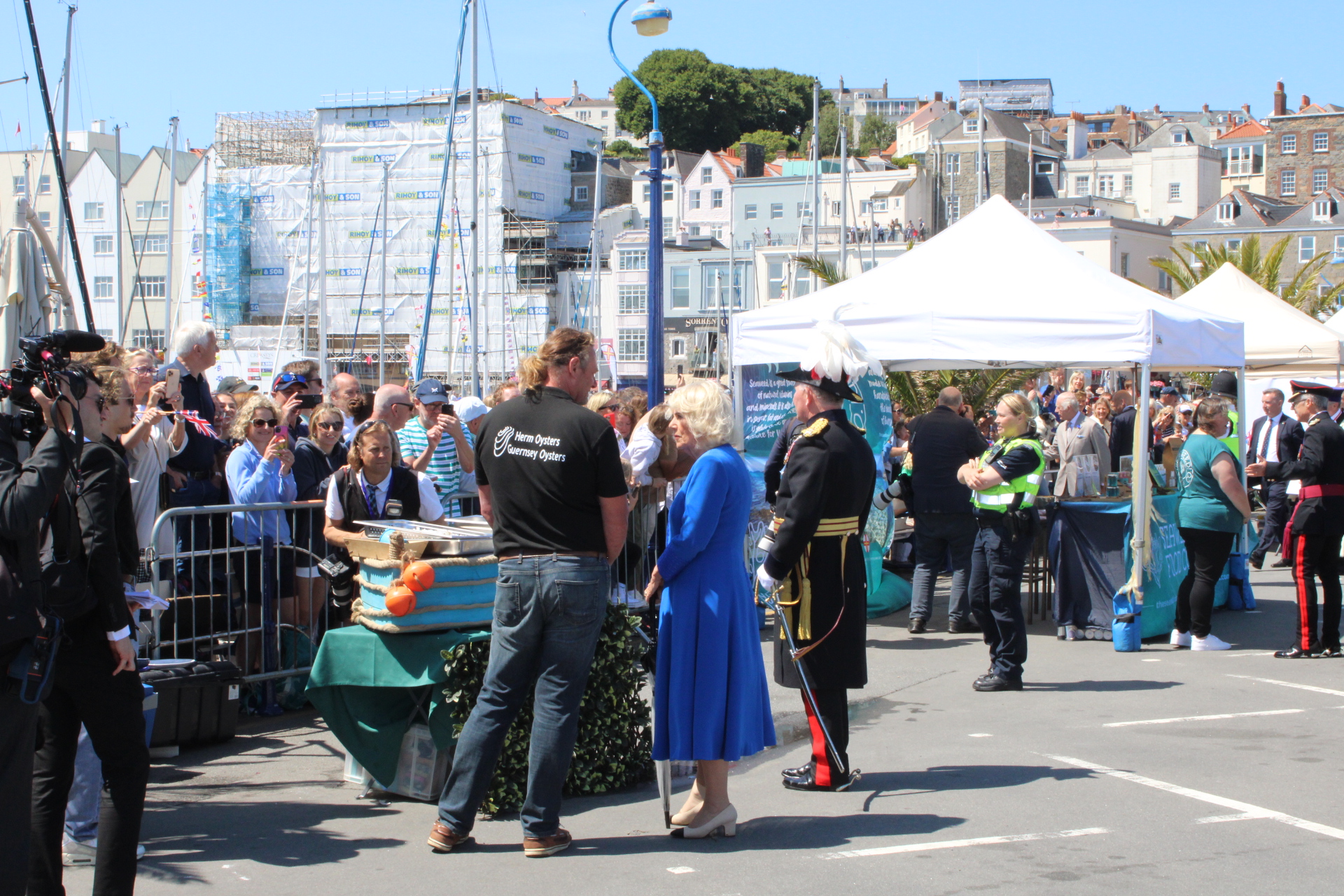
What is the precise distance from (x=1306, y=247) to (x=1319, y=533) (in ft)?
232

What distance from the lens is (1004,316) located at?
381 inches

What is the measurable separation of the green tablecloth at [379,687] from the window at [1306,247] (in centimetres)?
7546

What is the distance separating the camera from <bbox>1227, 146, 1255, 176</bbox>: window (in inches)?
3802

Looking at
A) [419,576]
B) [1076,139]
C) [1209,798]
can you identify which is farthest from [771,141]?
[419,576]

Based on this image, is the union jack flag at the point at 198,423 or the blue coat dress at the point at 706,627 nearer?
the blue coat dress at the point at 706,627

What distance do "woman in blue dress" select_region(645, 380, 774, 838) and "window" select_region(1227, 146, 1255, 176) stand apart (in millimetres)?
104495

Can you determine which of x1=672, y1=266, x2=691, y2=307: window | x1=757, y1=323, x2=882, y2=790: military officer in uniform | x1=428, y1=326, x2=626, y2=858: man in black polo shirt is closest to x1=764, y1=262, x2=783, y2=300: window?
x1=672, y1=266, x2=691, y2=307: window

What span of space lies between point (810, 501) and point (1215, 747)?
280cm

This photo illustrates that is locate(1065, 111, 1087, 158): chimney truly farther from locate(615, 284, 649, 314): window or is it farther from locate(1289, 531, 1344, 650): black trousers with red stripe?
locate(1289, 531, 1344, 650): black trousers with red stripe

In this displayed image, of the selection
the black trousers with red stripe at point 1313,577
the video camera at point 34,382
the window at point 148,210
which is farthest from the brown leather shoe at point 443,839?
the window at point 148,210

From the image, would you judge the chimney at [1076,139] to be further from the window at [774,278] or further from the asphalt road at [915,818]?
the asphalt road at [915,818]

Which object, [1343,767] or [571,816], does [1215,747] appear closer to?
[1343,767]

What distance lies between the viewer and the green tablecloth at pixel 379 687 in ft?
17.3


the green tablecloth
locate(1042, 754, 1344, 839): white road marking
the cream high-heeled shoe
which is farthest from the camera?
the green tablecloth
